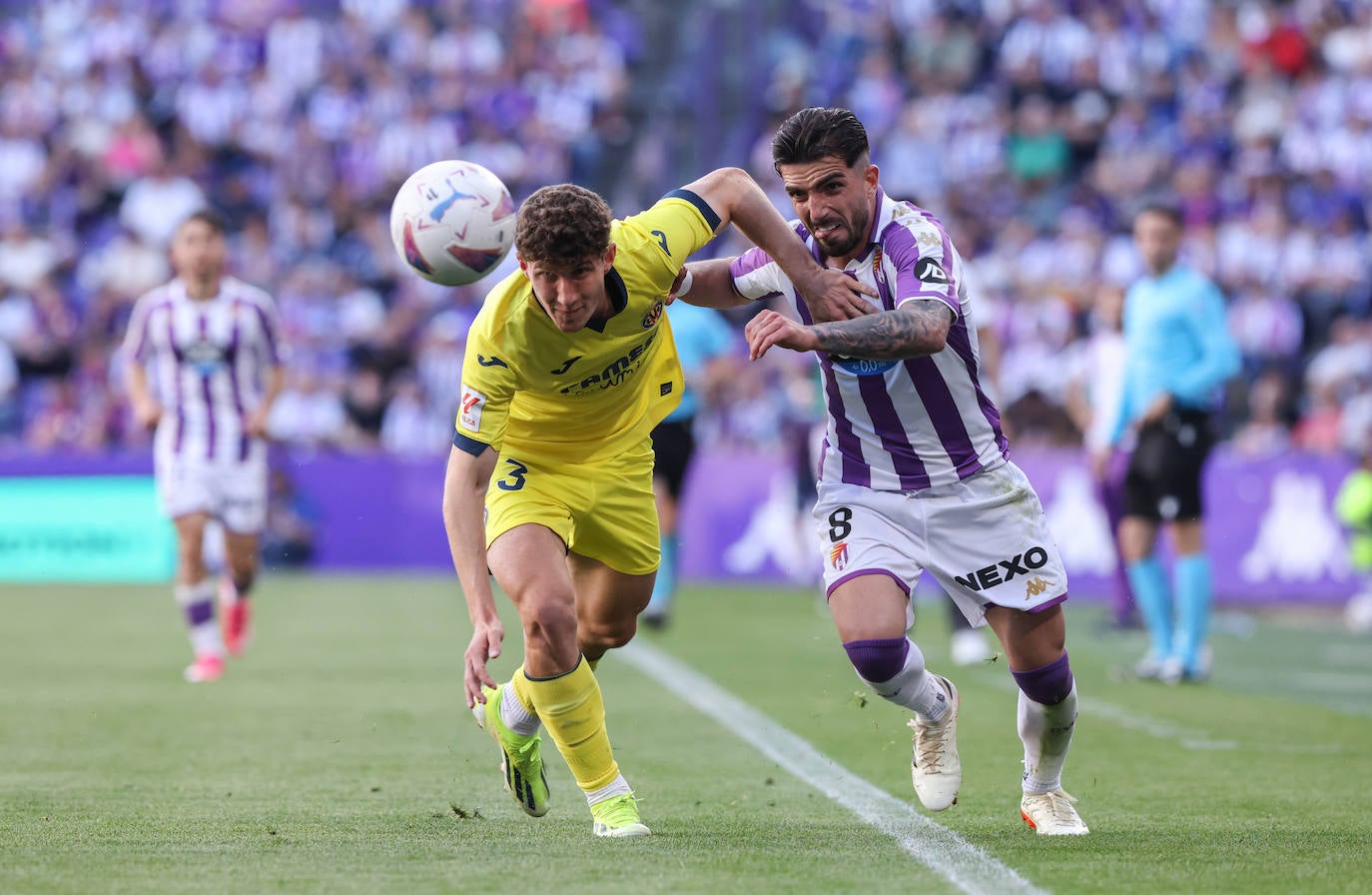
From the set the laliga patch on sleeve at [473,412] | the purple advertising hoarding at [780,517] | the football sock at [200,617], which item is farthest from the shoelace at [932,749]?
the purple advertising hoarding at [780,517]

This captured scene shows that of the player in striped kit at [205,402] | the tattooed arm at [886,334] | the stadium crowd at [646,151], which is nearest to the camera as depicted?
the tattooed arm at [886,334]

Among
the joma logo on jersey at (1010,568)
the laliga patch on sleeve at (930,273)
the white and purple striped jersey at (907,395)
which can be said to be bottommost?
the joma logo on jersey at (1010,568)

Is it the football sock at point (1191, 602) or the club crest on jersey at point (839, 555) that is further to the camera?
the football sock at point (1191, 602)

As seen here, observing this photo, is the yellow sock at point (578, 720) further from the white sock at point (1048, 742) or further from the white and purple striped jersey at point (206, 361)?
the white and purple striped jersey at point (206, 361)

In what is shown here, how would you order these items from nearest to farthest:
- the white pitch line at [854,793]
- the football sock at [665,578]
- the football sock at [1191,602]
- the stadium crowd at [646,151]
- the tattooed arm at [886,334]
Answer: the white pitch line at [854,793] → the tattooed arm at [886,334] → the football sock at [1191,602] → the football sock at [665,578] → the stadium crowd at [646,151]

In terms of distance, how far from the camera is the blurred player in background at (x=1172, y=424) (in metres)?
9.73

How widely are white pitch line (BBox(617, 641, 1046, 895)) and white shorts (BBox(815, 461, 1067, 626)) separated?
65 cm

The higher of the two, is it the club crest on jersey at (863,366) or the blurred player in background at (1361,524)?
the club crest on jersey at (863,366)

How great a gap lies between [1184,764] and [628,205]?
14.6m

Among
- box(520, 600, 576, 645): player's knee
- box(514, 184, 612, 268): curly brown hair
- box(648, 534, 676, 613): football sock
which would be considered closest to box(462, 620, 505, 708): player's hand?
box(520, 600, 576, 645): player's knee

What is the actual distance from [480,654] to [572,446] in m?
0.99

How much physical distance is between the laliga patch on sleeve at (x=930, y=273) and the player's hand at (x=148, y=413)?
5.87 m

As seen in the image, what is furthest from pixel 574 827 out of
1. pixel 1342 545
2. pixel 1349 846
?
pixel 1342 545

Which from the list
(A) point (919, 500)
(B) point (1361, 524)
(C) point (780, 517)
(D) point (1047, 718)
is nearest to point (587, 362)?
(A) point (919, 500)
